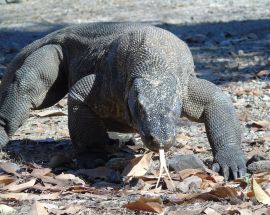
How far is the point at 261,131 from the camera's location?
6234mm

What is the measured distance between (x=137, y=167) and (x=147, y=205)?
113 cm

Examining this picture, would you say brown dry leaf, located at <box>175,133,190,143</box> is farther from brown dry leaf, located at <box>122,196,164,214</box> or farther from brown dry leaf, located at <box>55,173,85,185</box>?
brown dry leaf, located at <box>122,196,164,214</box>

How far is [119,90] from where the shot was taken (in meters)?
5.09

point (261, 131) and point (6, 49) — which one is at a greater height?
point (261, 131)

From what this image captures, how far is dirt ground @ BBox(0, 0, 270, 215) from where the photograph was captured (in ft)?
13.6

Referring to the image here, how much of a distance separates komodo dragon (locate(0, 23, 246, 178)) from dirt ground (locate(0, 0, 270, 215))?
31 centimetres

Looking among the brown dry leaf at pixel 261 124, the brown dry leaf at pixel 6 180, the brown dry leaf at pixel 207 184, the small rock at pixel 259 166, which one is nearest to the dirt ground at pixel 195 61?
the brown dry leaf at pixel 261 124

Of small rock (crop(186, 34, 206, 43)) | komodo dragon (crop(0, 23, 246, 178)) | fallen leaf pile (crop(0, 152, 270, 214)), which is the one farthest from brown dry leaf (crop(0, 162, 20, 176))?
small rock (crop(186, 34, 206, 43))

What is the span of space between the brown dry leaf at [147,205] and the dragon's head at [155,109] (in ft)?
1.35

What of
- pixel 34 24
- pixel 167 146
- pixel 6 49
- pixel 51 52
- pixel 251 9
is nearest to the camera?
pixel 167 146

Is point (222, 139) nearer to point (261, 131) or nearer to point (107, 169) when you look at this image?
point (107, 169)

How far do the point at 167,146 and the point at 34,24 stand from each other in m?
10.7

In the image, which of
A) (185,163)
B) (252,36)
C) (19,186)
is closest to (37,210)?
(19,186)

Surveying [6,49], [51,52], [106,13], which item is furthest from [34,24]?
[51,52]
